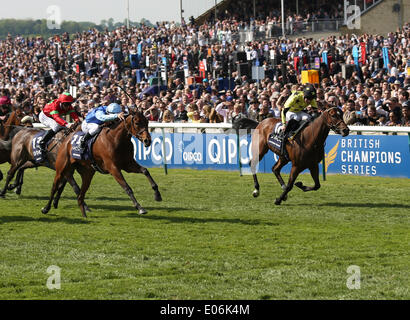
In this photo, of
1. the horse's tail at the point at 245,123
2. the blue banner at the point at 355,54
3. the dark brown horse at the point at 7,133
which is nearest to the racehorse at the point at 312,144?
the horse's tail at the point at 245,123

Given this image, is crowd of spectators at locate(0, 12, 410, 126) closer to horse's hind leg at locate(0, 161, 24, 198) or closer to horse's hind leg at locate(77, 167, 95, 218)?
horse's hind leg at locate(77, 167, 95, 218)

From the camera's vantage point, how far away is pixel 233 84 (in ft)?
89.1

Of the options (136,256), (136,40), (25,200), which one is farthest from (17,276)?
(136,40)

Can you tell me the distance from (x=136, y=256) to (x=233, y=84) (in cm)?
1876

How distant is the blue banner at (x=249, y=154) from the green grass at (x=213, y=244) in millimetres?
596

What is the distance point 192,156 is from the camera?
19.3 m

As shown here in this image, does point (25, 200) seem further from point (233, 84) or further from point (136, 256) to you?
point (233, 84)

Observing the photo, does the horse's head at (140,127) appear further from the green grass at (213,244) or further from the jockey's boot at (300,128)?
the jockey's boot at (300,128)

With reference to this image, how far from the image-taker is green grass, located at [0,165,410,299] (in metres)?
7.27

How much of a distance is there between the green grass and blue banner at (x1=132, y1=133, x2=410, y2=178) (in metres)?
0.60

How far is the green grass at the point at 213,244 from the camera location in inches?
286

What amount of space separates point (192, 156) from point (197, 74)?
1158 cm
